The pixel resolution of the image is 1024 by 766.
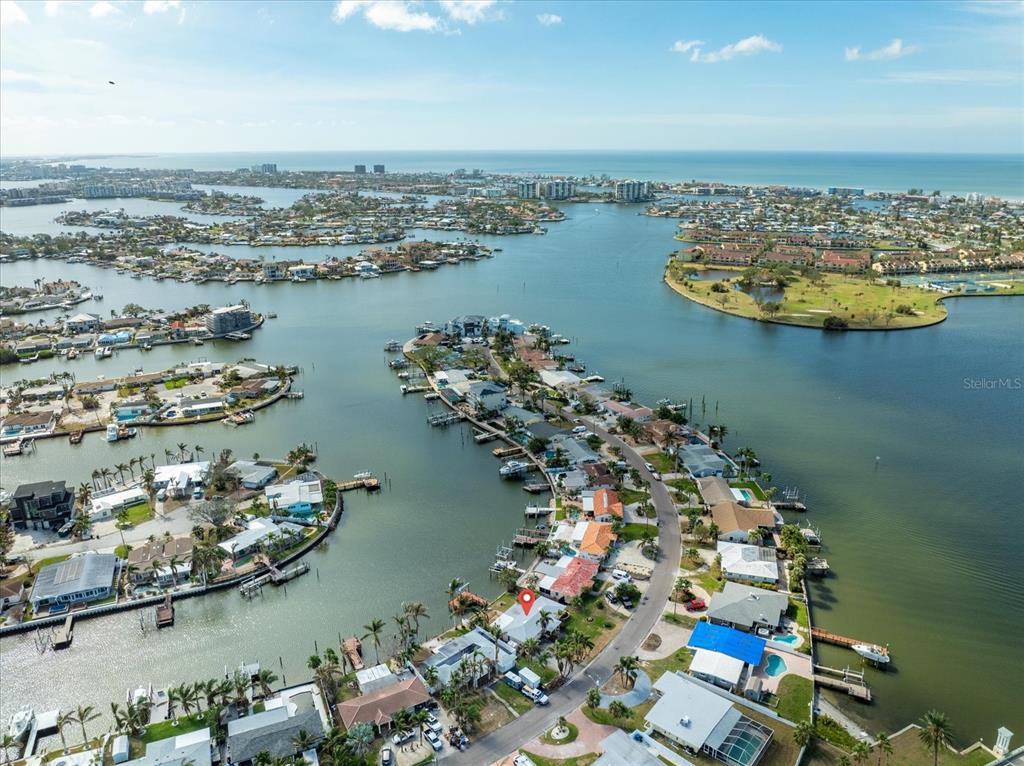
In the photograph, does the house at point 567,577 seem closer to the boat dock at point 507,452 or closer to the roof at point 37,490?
the boat dock at point 507,452

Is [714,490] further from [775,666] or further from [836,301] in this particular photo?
[836,301]

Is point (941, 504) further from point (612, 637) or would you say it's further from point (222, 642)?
point (222, 642)

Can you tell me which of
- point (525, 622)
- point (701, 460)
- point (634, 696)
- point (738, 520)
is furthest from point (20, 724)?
point (701, 460)

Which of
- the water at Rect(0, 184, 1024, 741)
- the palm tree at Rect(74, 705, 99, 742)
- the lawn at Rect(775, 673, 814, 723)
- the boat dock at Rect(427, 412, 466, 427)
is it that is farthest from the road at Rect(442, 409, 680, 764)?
the boat dock at Rect(427, 412, 466, 427)

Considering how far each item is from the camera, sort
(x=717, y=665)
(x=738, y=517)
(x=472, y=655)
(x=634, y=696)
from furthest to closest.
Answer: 1. (x=738, y=517)
2. (x=472, y=655)
3. (x=717, y=665)
4. (x=634, y=696)

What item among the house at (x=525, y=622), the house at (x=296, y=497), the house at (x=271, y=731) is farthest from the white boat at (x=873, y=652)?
the house at (x=296, y=497)

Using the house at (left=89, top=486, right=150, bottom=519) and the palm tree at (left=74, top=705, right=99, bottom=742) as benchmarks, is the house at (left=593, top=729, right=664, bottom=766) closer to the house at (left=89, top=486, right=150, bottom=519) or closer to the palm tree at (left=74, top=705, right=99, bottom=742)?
the palm tree at (left=74, top=705, right=99, bottom=742)
